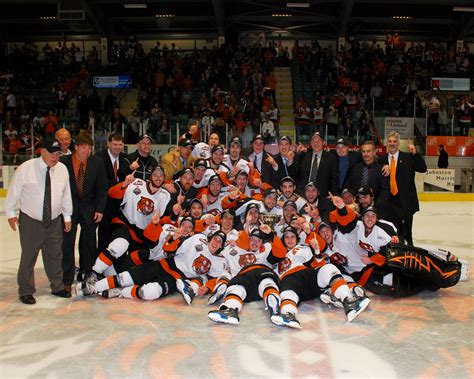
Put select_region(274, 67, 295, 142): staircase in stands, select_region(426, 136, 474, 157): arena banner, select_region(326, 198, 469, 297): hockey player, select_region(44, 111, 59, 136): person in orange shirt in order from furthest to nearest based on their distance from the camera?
1. select_region(274, 67, 295, 142): staircase in stands
2. select_region(44, 111, 59, 136): person in orange shirt
3. select_region(426, 136, 474, 157): arena banner
4. select_region(326, 198, 469, 297): hockey player

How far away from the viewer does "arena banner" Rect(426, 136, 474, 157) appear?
14031 mm

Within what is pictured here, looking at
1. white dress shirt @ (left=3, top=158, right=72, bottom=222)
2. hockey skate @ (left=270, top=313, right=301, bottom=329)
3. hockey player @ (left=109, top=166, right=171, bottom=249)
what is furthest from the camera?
hockey player @ (left=109, top=166, right=171, bottom=249)

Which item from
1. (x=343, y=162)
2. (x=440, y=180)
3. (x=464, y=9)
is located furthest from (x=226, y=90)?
(x=343, y=162)

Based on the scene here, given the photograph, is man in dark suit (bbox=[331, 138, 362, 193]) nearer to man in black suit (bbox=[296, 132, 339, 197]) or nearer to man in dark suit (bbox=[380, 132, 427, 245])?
man in black suit (bbox=[296, 132, 339, 197])

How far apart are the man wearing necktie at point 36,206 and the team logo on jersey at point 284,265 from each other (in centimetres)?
193

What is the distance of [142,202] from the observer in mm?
5688

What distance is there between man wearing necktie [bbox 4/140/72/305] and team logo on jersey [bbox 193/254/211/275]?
3.89 feet

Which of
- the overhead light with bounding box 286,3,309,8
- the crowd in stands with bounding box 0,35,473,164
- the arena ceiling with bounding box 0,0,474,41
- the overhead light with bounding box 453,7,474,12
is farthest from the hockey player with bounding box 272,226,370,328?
the overhead light with bounding box 453,7,474,12

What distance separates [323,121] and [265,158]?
9.05 meters

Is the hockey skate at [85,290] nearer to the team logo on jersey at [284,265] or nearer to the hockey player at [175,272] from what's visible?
the hockey player at [175,272]

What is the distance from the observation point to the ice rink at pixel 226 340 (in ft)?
11.7

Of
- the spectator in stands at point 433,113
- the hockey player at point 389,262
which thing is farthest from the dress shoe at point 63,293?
the spectator in stands at point 433,113

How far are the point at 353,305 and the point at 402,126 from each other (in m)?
11.1

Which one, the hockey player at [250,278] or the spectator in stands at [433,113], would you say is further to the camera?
the spectator in stands at [433,113]
